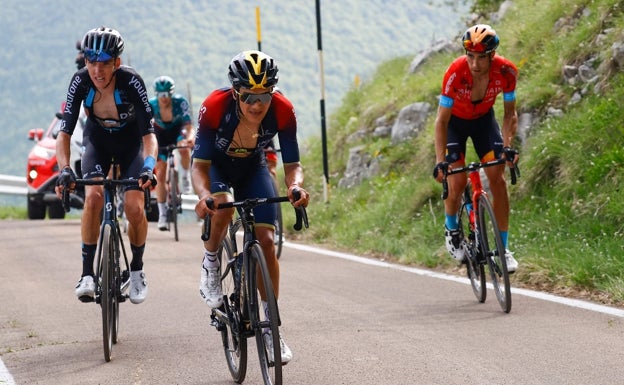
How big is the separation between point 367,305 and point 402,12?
69.8 meters

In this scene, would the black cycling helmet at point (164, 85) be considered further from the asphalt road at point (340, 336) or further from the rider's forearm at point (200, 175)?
the rider's forearm at point (200, 175)

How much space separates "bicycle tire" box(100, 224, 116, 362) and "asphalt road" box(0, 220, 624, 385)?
162mm

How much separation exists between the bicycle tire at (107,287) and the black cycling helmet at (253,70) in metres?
1.98

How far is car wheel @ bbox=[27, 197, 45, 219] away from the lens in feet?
71.5

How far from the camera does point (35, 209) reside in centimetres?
2194

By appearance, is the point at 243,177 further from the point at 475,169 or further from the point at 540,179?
the point at 540,179

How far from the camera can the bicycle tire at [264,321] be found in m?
5.91

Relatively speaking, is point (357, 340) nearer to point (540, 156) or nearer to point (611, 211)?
point (611, 211)

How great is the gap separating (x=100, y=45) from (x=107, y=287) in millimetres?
1770

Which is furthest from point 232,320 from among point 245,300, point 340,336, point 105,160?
point 105,160

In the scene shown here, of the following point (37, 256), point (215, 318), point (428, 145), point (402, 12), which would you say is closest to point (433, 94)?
point (428, 145)

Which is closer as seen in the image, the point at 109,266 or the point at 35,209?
the point at 109,266

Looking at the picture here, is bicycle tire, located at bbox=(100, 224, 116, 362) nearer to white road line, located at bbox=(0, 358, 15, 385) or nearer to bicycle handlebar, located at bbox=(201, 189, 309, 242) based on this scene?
white road line, located at bbox=(0, 358, 15, 385)

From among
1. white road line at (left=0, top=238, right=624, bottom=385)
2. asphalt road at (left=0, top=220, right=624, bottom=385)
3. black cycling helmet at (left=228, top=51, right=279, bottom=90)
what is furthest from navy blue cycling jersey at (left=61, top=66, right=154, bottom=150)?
black cycling helmet at (left=228, top=51, right=279, bottom=90)
